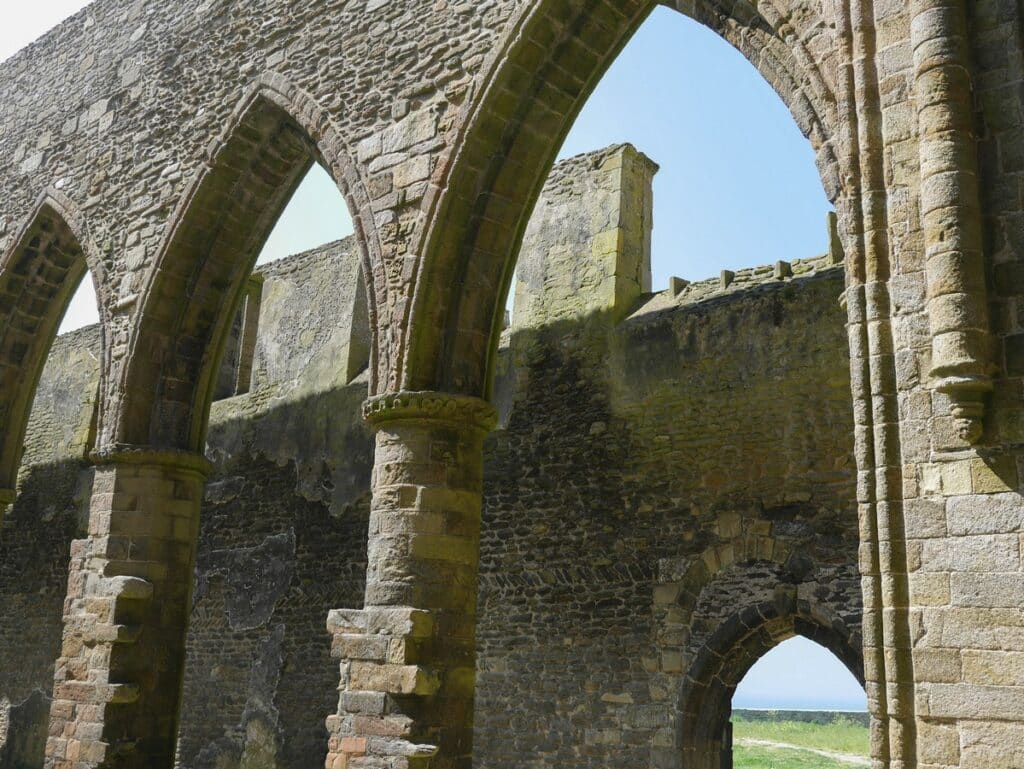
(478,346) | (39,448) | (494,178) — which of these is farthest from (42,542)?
(494,178)

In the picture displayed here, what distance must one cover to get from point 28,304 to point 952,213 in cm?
875

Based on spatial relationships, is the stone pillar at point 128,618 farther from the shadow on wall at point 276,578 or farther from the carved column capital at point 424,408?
the shadow on wall at point 276,578

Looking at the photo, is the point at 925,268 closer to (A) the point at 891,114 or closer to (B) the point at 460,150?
(A) the point at 891,114

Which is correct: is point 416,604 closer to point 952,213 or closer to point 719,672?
point 719,672

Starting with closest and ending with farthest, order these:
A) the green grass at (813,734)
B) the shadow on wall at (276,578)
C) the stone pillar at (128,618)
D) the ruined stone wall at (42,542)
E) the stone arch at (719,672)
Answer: the stone pillar at (128,618) < the stone arch at (719,672) < the shadow on wall at (276,578) < the ruined stone wall at (42,542) < the green grass at (813,734)

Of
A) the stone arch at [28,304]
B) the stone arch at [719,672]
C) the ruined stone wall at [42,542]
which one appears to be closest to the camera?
the stone arch at [719,672]

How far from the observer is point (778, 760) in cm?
1320

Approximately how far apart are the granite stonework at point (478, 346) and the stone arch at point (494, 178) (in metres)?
0.02

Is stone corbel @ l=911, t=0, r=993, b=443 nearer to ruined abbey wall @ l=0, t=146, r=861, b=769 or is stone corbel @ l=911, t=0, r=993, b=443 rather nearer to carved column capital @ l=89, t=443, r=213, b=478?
ruined abbey wall @ l=0, t=146, r=861, b=769

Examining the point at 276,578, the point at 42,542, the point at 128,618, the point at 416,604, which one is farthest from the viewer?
the point at 42,542

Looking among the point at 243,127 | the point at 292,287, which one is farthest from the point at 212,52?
the point at 292,287

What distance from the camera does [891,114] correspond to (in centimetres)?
382

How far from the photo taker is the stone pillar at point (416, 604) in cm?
537

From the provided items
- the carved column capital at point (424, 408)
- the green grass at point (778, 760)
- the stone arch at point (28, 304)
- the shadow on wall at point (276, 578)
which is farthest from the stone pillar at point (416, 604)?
the green grass at point (778, 760)
